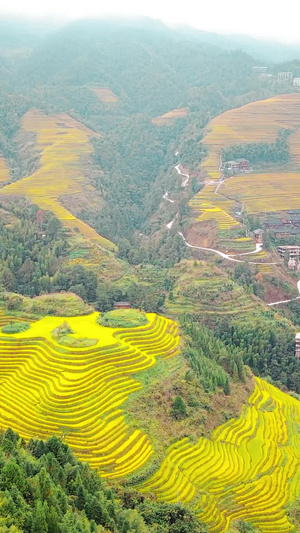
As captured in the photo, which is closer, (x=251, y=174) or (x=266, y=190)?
(x=266, y=190)

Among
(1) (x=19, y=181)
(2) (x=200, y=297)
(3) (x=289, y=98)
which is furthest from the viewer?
(3) (x=289, y=98)

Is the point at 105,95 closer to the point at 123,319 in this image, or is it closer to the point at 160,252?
the point at 160,252

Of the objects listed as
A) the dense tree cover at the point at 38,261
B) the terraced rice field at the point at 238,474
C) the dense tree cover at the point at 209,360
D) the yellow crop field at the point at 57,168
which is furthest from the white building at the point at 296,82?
the terraced rice field at the point at 238,474

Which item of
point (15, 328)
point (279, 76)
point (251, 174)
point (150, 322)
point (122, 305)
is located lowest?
point (122, 305)

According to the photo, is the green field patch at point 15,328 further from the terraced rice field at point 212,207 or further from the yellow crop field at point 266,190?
the yellow crop field at point 266,190

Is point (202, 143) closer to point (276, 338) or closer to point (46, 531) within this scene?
point (276, 338)

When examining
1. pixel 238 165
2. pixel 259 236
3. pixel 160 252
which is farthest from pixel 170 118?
pixel 259 236

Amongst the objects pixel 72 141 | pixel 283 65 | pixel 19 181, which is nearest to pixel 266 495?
pixel 19 181
